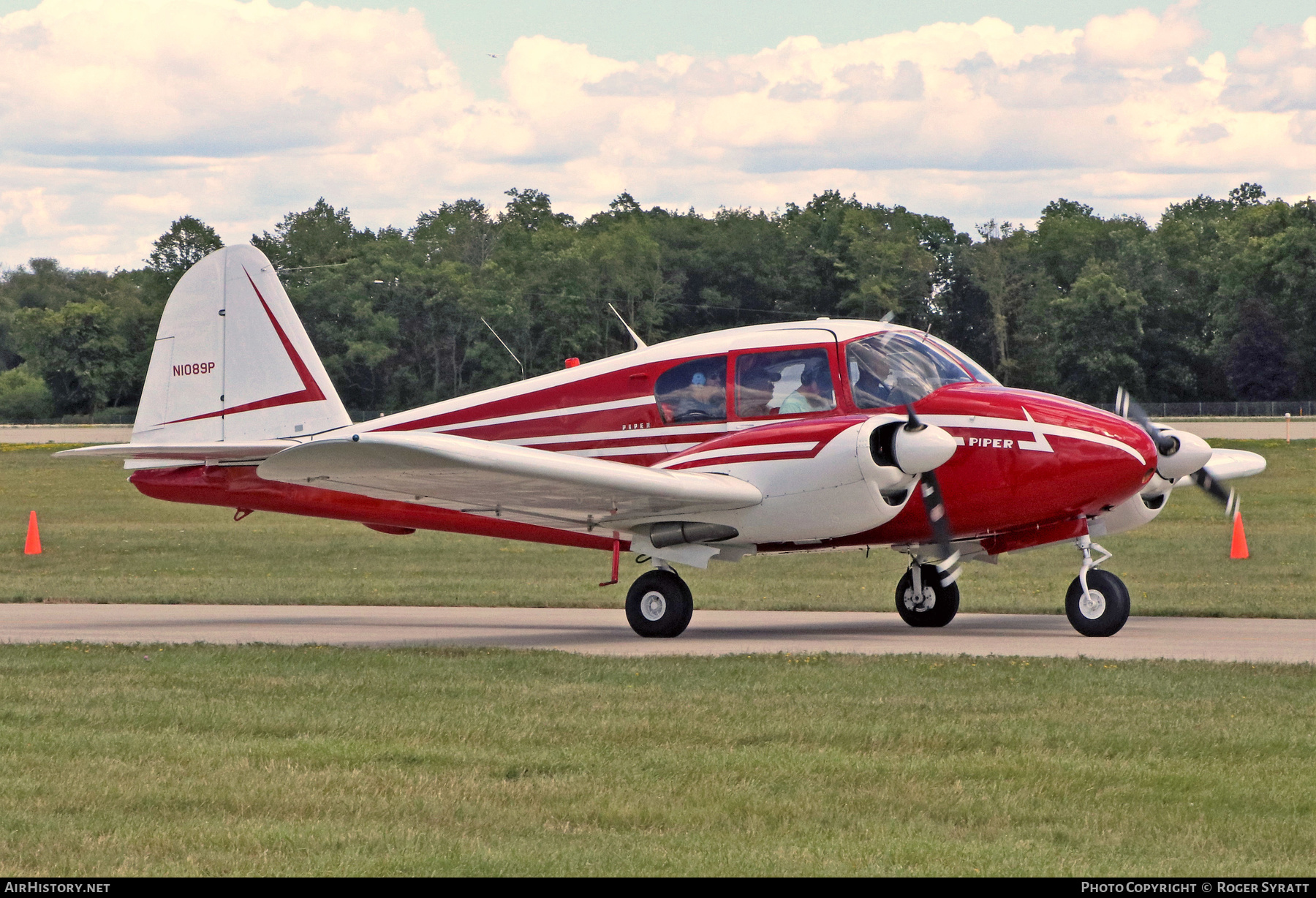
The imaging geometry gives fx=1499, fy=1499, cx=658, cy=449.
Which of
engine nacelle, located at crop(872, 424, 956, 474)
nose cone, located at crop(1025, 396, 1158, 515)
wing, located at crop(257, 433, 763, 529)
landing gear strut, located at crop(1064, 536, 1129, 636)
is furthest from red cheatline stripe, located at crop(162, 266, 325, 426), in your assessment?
landing gear strut, located at crop(1064, 536, 1129, 636)

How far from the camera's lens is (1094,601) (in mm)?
15023

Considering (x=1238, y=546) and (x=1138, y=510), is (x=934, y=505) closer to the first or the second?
(x=1138, y=510)

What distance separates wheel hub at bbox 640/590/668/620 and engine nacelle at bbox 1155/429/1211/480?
205 inches

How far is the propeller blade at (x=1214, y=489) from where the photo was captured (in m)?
16.1

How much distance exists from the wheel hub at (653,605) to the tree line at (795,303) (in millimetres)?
59010

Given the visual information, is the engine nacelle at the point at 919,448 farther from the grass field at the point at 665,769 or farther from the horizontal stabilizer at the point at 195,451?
the horizontal stabilizer at the point at 195,451

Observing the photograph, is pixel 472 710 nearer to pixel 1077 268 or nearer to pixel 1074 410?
pixel 1074 410

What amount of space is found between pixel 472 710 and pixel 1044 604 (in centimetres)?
1055

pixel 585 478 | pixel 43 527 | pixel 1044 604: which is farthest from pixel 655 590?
pixel 43 527

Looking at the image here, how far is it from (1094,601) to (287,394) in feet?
31.4

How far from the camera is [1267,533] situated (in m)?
29.8

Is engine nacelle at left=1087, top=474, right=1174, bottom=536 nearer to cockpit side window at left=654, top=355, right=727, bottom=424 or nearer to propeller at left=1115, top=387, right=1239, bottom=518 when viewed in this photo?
propeller at left=1115, top=387, right=1239, bottom=518

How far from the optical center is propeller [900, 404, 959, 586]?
14258 millimetres

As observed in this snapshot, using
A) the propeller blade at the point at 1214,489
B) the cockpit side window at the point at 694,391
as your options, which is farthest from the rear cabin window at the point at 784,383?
the propeller blade at the point at 1214,489
